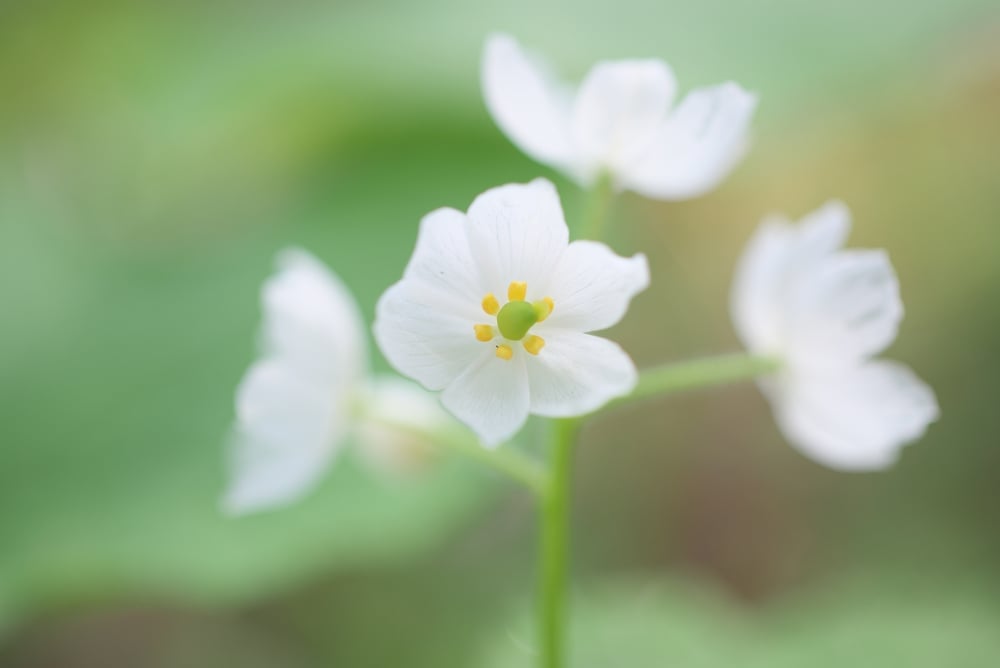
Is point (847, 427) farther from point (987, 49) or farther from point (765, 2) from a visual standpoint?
point (987, 49)

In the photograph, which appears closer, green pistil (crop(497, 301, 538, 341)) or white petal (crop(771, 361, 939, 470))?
green pistil (crop(497, 301, 538, 341))

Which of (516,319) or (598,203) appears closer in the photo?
(516,319)

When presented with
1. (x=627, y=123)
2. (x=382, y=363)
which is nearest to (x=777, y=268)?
(x=627, y=123)

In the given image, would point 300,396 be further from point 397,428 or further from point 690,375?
point 690,375

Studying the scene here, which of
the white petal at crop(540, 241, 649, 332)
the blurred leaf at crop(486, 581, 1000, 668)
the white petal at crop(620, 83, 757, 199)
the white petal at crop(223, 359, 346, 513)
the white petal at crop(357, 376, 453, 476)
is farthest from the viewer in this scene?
the blurred leaf at crop(486, 581, 1000, 668)

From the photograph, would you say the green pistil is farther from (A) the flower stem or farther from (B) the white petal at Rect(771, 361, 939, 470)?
(B) the white petal at Rect(771, 361, 939, 470)

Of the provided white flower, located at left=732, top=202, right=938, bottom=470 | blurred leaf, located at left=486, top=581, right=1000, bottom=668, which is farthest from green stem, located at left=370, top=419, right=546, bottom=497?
blurred leaf, located at left=486, top=581, right=1000, bottom=668

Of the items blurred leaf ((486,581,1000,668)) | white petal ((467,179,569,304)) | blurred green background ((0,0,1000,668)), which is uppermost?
blurred green background ((0,0,1000,668))
